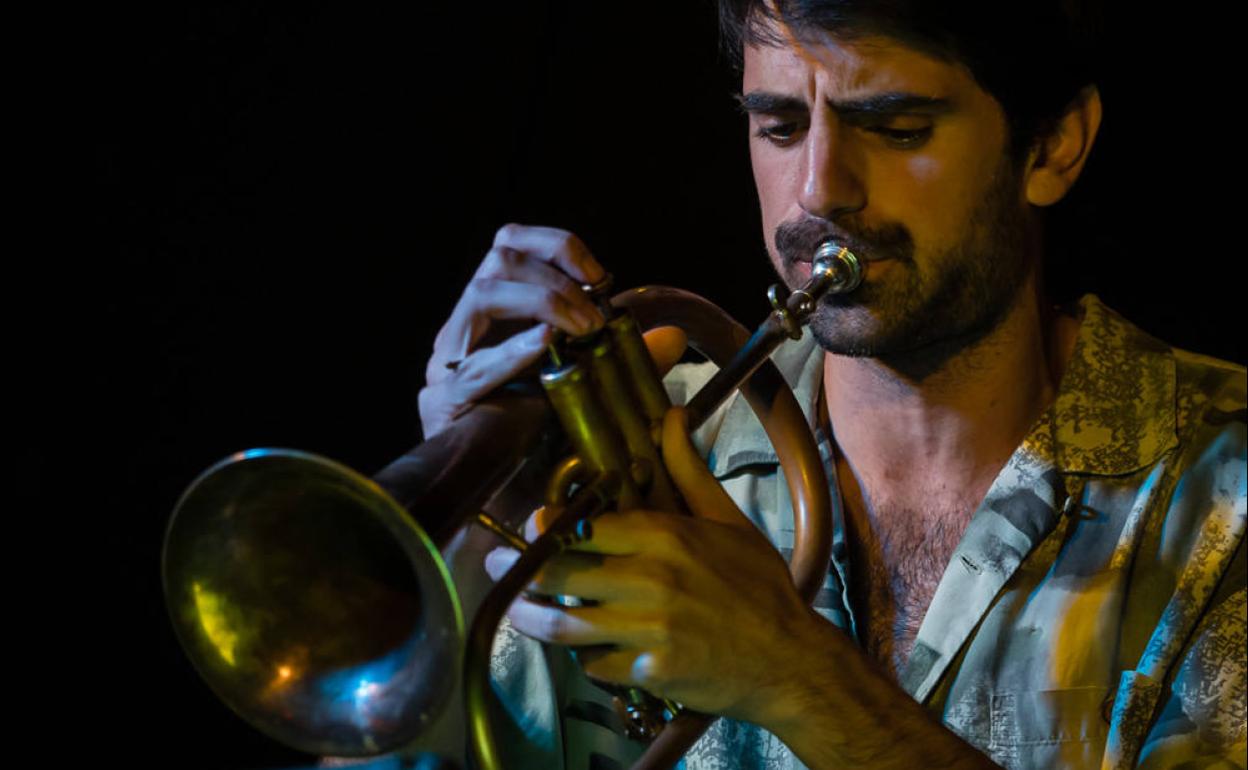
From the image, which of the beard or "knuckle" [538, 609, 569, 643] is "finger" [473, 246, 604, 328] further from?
the beard

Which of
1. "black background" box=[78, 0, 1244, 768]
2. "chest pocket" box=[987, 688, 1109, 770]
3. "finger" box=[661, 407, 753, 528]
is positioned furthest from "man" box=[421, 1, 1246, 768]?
"black background" box=[78, 0, 1244, 768]

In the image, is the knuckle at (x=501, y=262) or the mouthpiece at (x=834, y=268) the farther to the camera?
the mouthpiece at (x=834, y=268)

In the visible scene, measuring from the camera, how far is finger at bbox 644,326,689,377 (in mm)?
1814

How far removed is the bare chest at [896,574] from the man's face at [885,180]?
31cm

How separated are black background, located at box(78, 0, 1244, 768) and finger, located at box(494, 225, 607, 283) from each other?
1040 mm

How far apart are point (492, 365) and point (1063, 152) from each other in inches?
46.7

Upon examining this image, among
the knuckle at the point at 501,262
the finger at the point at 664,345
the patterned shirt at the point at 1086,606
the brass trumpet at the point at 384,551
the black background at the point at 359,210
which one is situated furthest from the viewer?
the black background at the point at 359,210

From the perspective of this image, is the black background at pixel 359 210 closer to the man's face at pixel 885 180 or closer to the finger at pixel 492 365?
the man's face at pixel 885 180

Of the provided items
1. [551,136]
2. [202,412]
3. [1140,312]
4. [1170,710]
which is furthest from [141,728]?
[1140,312]

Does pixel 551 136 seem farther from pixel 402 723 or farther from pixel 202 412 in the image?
pixel 402 723


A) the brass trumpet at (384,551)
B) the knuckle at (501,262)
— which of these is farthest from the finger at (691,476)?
the knuckle at (501,262)

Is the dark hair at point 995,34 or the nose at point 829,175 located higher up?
the dark hair at point 995,34

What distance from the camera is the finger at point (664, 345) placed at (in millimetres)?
1814

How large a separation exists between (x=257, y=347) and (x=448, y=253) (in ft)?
1.37
